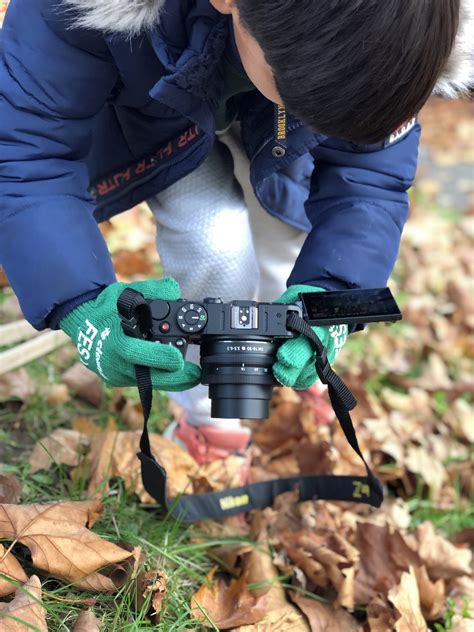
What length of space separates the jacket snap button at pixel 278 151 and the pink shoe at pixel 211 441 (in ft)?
2.32

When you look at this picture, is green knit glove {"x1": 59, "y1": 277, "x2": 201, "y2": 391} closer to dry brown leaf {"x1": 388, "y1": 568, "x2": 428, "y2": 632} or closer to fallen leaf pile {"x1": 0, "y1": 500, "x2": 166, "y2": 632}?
fallen leaf pile {"x1": 0, "y1": 500, "x2": 166, "y2": 632}

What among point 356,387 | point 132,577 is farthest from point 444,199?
point 132,577

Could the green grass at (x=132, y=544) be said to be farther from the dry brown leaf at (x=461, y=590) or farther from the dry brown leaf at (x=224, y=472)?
the dry brown leaf at (x=461, y=590)

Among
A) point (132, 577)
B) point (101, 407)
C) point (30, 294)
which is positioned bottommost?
point (101, 407)

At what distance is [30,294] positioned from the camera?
1557 mm

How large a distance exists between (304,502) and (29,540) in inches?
29.6

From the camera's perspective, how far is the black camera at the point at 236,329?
4.71 feet

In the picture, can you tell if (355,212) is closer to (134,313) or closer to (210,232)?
(210,232)

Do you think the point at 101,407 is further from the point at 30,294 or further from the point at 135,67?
the point at 135,67

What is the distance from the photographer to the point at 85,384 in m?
2.21

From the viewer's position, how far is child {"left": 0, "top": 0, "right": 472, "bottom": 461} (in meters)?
1.30

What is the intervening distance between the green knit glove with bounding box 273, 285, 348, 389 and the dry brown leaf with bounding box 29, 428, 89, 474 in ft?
1.89

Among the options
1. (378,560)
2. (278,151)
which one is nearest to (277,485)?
(378,560)

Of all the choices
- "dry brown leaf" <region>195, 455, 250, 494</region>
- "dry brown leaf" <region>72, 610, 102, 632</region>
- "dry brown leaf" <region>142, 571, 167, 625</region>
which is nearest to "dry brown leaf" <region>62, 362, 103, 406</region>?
"dry brown leaf" <region>195, 455, 250, 494</region>
